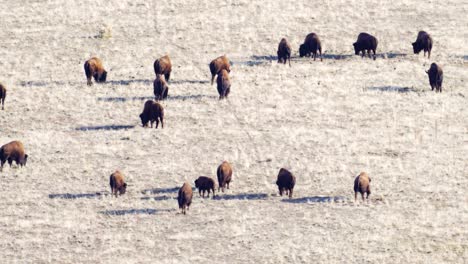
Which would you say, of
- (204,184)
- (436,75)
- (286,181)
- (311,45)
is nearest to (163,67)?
(311,45)

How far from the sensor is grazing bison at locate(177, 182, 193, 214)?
109ft

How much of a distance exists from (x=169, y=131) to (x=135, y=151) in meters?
2.25

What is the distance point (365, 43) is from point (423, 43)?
226 centimetres

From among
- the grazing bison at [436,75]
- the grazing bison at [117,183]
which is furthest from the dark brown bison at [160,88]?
the grazing bison at [117,183]

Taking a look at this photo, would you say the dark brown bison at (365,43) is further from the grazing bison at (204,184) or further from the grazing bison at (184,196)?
the grazing bison at (184,196)

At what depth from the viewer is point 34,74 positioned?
47750 mm

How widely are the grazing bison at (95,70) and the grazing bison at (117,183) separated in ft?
38.2

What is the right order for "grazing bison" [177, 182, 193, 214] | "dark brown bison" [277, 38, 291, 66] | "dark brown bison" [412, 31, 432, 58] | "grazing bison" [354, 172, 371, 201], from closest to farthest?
1. "grazing bison" [177, 182, 193, 214]
2. "grazing bison" [354, 172, 371, 201]
3. "dark brown bison" [277, 38, 291, 66]
4. "dark brown bison" [412, 31, 432, 58]

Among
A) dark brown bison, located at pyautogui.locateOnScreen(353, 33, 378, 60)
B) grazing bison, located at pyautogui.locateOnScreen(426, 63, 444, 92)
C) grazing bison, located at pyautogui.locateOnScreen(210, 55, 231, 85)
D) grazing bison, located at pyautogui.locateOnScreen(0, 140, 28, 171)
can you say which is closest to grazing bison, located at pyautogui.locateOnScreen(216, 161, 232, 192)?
grazing bison, located at pyautogui.locateOnScreen(0, 140, 28, 171)

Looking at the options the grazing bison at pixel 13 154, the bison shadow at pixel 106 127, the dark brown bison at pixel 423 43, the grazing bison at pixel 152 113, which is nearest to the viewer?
the grazing bison at pixel 13 154

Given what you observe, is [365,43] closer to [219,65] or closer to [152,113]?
[219,65]

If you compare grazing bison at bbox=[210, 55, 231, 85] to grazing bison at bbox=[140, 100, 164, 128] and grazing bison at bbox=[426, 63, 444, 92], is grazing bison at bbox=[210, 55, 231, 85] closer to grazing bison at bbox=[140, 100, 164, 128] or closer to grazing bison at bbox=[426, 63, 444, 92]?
grazing bison at bbox=[140, 100, 164, 128]

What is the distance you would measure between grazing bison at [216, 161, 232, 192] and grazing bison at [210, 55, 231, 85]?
11.1 metres

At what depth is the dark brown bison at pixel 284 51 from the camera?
159 feet
